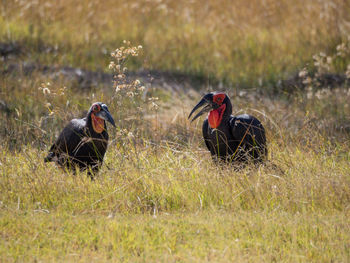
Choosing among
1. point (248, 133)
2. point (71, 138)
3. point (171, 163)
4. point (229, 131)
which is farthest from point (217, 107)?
point (71, 138)

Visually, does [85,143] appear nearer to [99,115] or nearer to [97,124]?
[97,124]

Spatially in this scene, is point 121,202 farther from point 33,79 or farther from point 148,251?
point 33,79

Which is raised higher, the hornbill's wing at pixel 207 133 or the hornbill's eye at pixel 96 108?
the hornbill's eye at pixel 96 108

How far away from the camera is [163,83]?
976 centimetres

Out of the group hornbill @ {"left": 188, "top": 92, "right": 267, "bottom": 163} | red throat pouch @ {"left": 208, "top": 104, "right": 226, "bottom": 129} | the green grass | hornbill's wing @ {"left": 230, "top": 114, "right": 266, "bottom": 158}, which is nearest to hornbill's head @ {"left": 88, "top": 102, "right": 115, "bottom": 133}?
the green grass

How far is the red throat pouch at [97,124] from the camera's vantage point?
562cm

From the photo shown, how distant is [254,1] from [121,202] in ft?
29.7

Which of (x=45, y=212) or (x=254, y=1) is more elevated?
(x=254, y=1)

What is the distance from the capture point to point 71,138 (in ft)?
19.0

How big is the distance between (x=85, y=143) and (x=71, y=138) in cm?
19

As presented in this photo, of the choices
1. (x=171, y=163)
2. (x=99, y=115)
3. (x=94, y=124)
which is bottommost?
(x=171, y=163)

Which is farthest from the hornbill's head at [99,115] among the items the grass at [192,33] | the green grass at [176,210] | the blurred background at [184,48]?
the grass at [192,33]

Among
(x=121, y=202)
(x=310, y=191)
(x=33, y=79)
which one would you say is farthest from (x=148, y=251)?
(x=33, y=79)

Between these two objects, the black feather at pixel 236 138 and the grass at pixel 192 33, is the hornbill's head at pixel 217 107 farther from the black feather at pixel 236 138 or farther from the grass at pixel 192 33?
the grass at pixel 192 33
